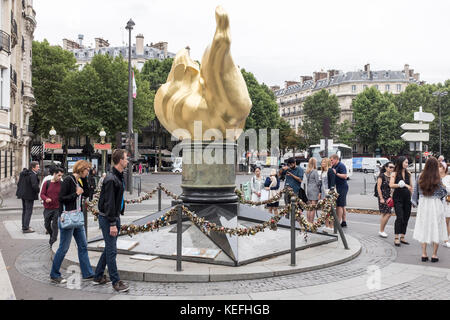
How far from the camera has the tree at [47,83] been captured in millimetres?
42938

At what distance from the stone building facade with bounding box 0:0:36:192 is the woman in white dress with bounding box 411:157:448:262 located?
18221 millimetres

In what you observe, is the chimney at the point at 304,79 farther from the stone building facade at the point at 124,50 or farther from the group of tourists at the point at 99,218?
the group of tourists at the point at 99,218

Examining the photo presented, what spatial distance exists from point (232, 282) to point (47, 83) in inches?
1681

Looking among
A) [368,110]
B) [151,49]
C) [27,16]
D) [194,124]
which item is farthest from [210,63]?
[151,49]

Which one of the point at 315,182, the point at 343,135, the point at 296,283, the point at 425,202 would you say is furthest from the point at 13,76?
the point at 343,135

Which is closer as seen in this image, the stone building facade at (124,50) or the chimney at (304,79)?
the stone building facade at (124,50)

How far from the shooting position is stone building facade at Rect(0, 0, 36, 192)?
2025 cm

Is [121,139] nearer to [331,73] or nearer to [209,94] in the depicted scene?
[209,94]

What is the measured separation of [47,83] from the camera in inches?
1706

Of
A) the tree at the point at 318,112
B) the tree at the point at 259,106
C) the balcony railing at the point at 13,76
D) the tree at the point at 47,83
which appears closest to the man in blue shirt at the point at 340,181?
the balcony railing at the point at 13,76

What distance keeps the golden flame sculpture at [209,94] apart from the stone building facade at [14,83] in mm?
13248
